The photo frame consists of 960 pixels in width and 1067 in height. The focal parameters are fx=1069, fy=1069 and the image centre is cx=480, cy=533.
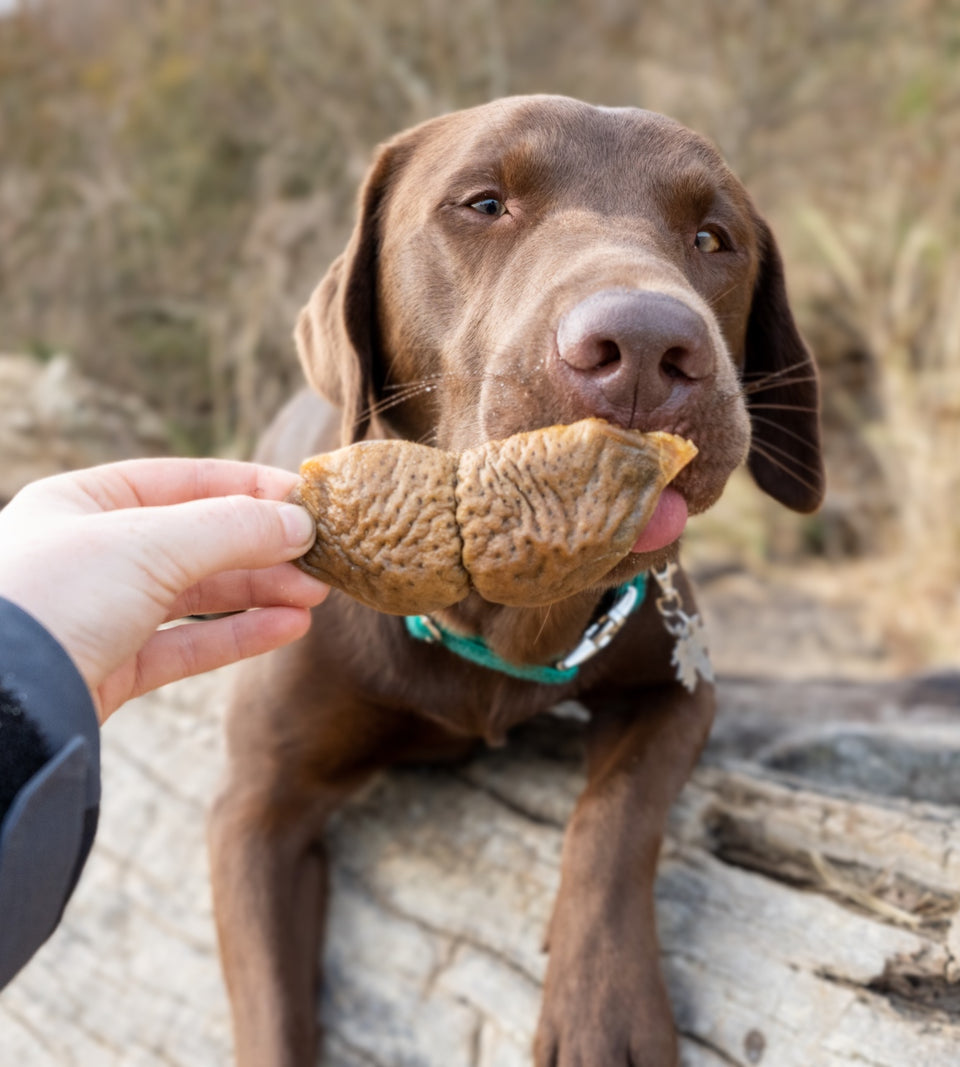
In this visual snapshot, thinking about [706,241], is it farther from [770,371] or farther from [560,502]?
[560,502]

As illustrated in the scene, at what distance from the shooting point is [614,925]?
73.1 inches

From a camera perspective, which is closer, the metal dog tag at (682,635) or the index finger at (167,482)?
the index finger at (167,482)

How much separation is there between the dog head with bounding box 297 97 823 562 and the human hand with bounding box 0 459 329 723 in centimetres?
41

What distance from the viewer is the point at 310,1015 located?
2141 mm

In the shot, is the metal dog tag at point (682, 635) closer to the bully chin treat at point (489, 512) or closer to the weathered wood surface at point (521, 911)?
the weathered wood surface at point (521, 911)

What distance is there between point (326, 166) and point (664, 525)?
7.79m

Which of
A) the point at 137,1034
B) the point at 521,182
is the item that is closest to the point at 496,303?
the point at 521,182

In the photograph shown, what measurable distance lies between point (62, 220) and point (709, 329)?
8110mm

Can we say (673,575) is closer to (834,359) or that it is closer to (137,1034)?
(137,1034)

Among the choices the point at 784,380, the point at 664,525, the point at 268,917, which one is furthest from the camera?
the point at 784,380

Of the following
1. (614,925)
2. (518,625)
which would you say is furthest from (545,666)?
(614,925)

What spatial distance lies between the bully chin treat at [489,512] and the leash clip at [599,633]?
0.62 metres

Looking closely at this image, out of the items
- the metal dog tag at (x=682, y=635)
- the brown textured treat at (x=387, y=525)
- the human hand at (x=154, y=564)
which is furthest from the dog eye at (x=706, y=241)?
the human hand at (x=154, y=564)

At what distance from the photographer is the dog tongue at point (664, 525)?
1.53m
